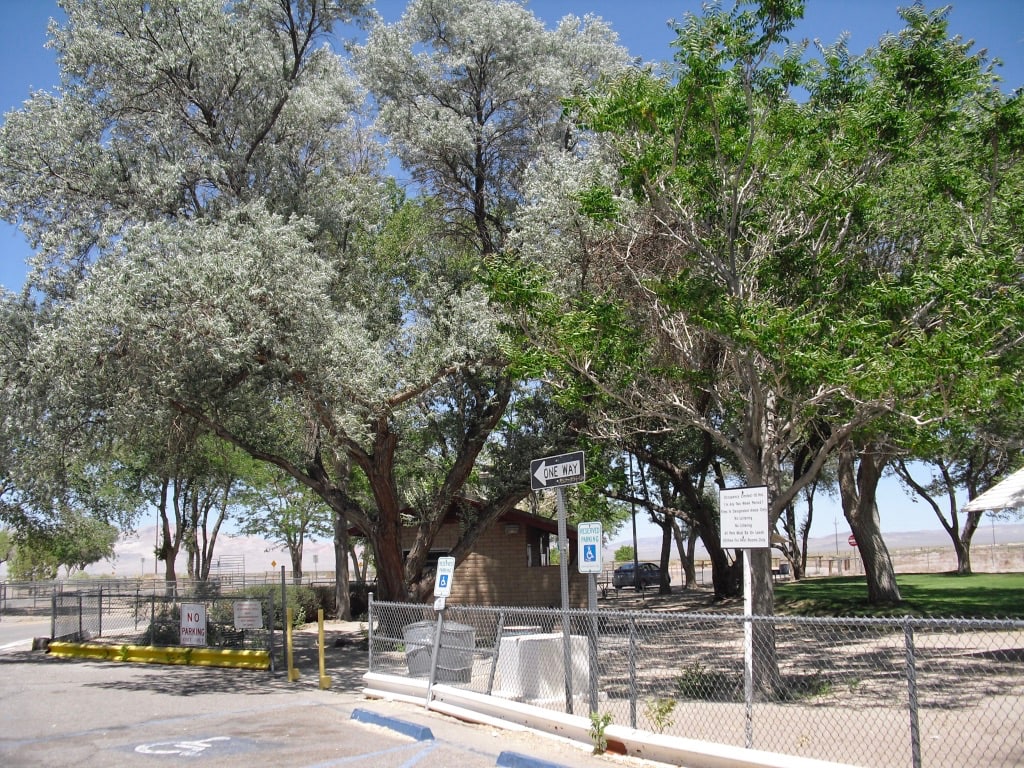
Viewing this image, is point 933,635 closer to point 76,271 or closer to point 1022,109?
point 1022,109

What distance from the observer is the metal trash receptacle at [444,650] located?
12961 millimetres

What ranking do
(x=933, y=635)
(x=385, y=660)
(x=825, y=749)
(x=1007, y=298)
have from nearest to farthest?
(x=825, y=749) < (x=1007, y=298) < (x=385, y=660) < (x=933, y=635)

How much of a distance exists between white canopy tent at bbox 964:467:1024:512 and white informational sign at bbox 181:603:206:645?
14.9 meters

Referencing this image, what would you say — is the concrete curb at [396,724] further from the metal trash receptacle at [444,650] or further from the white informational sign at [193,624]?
the white informational sign at [193,624]

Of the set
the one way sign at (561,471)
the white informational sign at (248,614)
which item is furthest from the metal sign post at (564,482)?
the white informational sign at (248,614)

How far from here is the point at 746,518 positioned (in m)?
9.12

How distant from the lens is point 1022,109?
12.1 m

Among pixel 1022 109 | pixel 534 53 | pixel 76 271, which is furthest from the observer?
pixel 534 53

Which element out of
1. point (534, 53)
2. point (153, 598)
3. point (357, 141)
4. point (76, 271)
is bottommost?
point (153, 598)

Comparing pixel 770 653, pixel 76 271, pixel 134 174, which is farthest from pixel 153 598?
pixel 770 653

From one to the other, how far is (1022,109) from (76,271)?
16.0 meters

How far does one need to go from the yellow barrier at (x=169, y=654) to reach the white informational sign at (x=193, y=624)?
9.3 inches

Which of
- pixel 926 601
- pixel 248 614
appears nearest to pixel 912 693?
pixel 248 614

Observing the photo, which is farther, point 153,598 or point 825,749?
point 153,598
